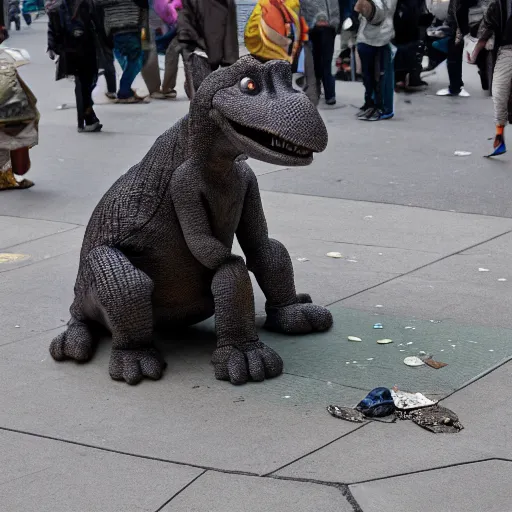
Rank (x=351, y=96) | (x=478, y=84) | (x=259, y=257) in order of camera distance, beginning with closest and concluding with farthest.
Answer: (x=259, y=257), (x=351, y=96), (x=478, y=84)

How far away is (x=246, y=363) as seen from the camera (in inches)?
193

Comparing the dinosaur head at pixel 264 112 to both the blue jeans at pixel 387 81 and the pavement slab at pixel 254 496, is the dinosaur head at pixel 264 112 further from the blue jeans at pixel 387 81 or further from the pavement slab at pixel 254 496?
the blue jeans at pixel 387 81

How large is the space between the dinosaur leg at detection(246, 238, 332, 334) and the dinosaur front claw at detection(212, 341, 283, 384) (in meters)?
0.54

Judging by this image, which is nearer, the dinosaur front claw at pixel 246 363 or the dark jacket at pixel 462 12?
the dinosaur front claw at pixel 246 363

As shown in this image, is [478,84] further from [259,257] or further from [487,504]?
[487,504]

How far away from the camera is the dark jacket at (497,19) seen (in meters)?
10.5

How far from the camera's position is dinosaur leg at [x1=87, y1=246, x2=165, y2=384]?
4.91 meters

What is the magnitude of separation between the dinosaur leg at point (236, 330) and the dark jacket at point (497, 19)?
6.48 metres

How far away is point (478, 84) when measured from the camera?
17.2 meters

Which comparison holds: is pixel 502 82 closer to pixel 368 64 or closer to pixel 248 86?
pixel 368 64

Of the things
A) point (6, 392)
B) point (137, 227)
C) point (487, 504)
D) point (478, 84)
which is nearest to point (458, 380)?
point (487, 504)

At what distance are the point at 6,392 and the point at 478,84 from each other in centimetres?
1375

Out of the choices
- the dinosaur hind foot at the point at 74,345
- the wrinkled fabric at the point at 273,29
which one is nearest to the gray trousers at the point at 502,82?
the wrinkled fabric at the point at 273,29

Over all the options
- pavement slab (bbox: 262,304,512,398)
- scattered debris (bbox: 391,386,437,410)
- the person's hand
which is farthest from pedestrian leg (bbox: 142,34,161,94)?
scattered debris (bbox: 391,386,437,410)
